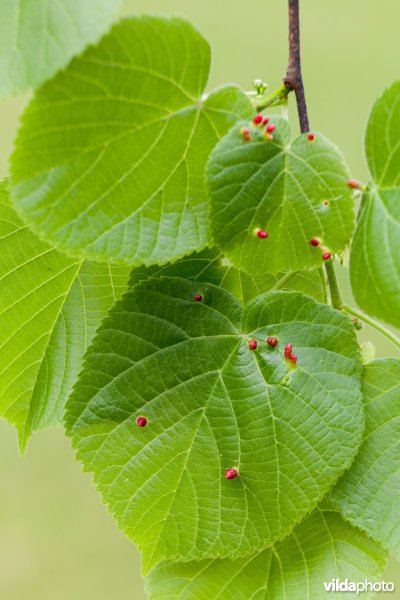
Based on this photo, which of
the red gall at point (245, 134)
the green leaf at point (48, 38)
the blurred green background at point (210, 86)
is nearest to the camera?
the green leaf at point (48, 38)

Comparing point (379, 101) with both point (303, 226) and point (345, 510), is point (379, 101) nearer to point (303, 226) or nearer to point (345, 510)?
point (303, 226)

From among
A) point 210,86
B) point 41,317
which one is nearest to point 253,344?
point 41,317

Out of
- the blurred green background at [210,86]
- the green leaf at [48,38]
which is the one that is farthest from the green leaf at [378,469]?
the blurred green background at [210,86]

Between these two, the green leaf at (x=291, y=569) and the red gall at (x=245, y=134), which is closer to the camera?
the red gall at (x=245, y=134)

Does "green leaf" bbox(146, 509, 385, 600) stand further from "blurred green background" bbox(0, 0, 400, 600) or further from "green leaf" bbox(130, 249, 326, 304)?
"blurred green background" bbox(0, 0, 400, 600)

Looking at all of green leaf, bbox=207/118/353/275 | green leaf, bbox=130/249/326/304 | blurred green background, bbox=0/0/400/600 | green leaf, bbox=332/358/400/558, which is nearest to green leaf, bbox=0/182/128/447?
green leaf, bbox=130/249/326/304

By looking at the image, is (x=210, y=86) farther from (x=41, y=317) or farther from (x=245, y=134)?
(x=245, y=134)

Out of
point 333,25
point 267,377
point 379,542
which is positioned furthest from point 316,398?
point 333,25

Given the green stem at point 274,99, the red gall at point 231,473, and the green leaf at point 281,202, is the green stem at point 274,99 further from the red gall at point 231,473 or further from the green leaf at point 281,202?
the red gall at point 231,473
